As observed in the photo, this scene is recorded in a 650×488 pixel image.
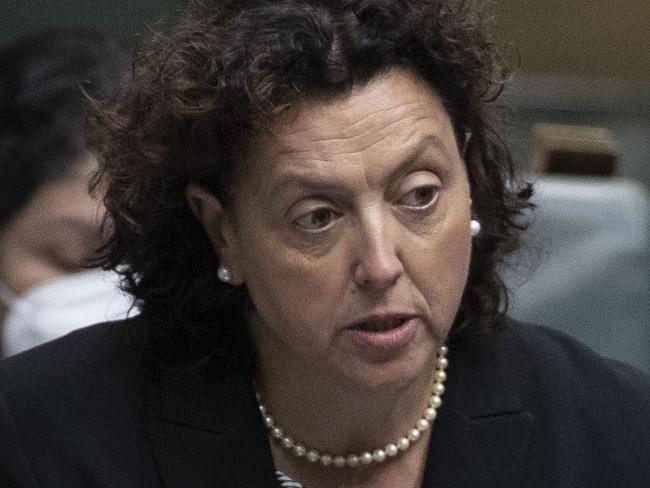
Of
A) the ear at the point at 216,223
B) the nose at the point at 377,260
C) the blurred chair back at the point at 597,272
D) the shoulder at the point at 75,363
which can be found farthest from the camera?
the blurred chair back at the point at 597,272

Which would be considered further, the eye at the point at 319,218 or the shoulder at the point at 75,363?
the shoulder at the point at 75,363

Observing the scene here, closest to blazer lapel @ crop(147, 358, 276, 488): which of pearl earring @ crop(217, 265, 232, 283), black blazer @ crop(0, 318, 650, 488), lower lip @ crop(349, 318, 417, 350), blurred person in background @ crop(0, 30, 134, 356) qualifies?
black blazer @ crop(0, 318, 650, 488)

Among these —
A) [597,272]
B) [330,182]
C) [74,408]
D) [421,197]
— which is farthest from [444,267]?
[597,272]

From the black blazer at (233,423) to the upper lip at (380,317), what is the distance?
12.9 inches

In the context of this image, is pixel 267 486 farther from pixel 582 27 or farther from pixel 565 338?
pixel 582 27

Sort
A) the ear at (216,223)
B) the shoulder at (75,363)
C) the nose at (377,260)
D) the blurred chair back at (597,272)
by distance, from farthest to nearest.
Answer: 1. the blurred chair back at (597,272)
2. the shoulder at (75,363)
3. the ear at (216,223)
4. the nose at (377,260)

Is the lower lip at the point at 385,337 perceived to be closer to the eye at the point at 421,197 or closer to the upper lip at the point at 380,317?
the upper lip at the point at 380,317

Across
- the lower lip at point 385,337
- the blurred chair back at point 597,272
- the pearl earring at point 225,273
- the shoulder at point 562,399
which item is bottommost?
the blurred chair back at point 597,272

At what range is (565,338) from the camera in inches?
99.8

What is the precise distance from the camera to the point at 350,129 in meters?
2.10

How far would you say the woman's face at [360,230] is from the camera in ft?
6.88

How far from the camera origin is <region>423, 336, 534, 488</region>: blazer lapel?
7.62ft

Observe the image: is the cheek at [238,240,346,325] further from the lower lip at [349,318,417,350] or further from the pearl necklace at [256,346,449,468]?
the pearl necklace at [256,346,449,468]

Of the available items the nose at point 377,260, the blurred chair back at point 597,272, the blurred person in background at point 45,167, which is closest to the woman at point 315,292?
the nose at point 377,260
